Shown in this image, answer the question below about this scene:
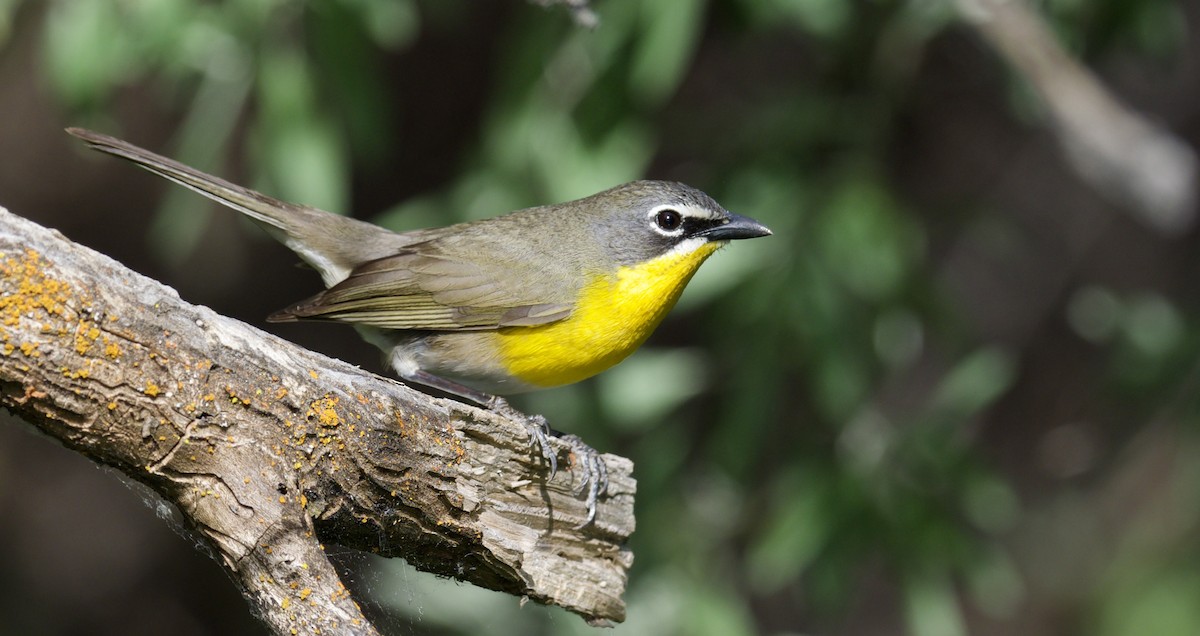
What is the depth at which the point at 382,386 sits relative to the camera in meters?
3.49

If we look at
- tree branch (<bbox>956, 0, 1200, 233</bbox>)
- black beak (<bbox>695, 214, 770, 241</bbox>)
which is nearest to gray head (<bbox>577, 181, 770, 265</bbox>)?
black beak (<bbox>695, 214, 770, 241</bbox>)

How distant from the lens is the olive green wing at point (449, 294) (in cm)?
483

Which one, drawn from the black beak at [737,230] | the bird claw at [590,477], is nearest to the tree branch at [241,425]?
the bird claw at [590,477]

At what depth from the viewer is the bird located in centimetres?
478

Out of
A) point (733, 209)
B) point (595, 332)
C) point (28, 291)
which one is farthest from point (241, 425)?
point (733, 209)

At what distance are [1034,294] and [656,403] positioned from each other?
4752mm

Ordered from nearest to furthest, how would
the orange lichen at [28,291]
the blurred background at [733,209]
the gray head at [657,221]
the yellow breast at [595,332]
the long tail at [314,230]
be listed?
1. the orange lichen at [28,291]
2. the long tail at [314,230]
3. the yellow breast at [595,332]
4. the blurred background at [733,209]
5. the gray head at [657,221]

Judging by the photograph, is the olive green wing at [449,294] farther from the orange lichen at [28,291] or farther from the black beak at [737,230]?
the orange lichen at [28,291]

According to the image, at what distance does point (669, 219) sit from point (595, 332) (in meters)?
0.68

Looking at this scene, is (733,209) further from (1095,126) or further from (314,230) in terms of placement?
(1095,126)

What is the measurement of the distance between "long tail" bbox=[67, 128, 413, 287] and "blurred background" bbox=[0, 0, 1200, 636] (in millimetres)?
175

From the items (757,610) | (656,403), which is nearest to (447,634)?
(656,403)

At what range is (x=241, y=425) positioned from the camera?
3.07 meters

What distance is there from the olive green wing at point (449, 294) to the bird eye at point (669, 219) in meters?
0.50
